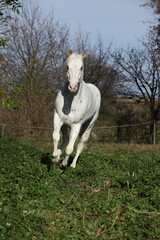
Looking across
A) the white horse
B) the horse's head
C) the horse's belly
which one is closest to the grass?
the white horse

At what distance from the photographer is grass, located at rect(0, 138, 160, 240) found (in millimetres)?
4211

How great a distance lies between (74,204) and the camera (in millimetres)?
Answer: 5418

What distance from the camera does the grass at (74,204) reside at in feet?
13.8

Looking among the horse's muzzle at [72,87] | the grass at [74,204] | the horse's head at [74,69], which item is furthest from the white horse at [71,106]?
the grass at [74,204]

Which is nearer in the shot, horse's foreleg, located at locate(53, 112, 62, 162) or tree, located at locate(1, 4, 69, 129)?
horse's foreleg, located at locate(53, 112, 62, 162)

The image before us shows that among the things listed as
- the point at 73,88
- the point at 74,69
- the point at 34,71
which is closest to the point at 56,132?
the point at 73,88

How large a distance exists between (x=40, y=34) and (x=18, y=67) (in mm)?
2313

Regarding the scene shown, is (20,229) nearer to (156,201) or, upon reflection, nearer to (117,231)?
(117,231)

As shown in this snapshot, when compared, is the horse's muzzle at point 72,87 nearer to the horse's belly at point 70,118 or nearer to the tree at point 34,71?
the horse's belly at point 70,118

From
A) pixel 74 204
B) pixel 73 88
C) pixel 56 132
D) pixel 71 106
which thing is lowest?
pixel 74 204

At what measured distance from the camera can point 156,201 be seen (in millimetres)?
5316

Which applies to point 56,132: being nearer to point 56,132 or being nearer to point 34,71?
point 56,132

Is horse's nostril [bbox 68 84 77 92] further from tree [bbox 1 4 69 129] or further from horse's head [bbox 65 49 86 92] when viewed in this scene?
tree [bbox 1 4 69 129]

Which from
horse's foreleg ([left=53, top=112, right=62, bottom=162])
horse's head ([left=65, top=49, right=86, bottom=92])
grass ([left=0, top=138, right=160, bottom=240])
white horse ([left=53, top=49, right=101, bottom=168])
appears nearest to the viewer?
grass ([left=0, top=138, right=160, bottom=240])
